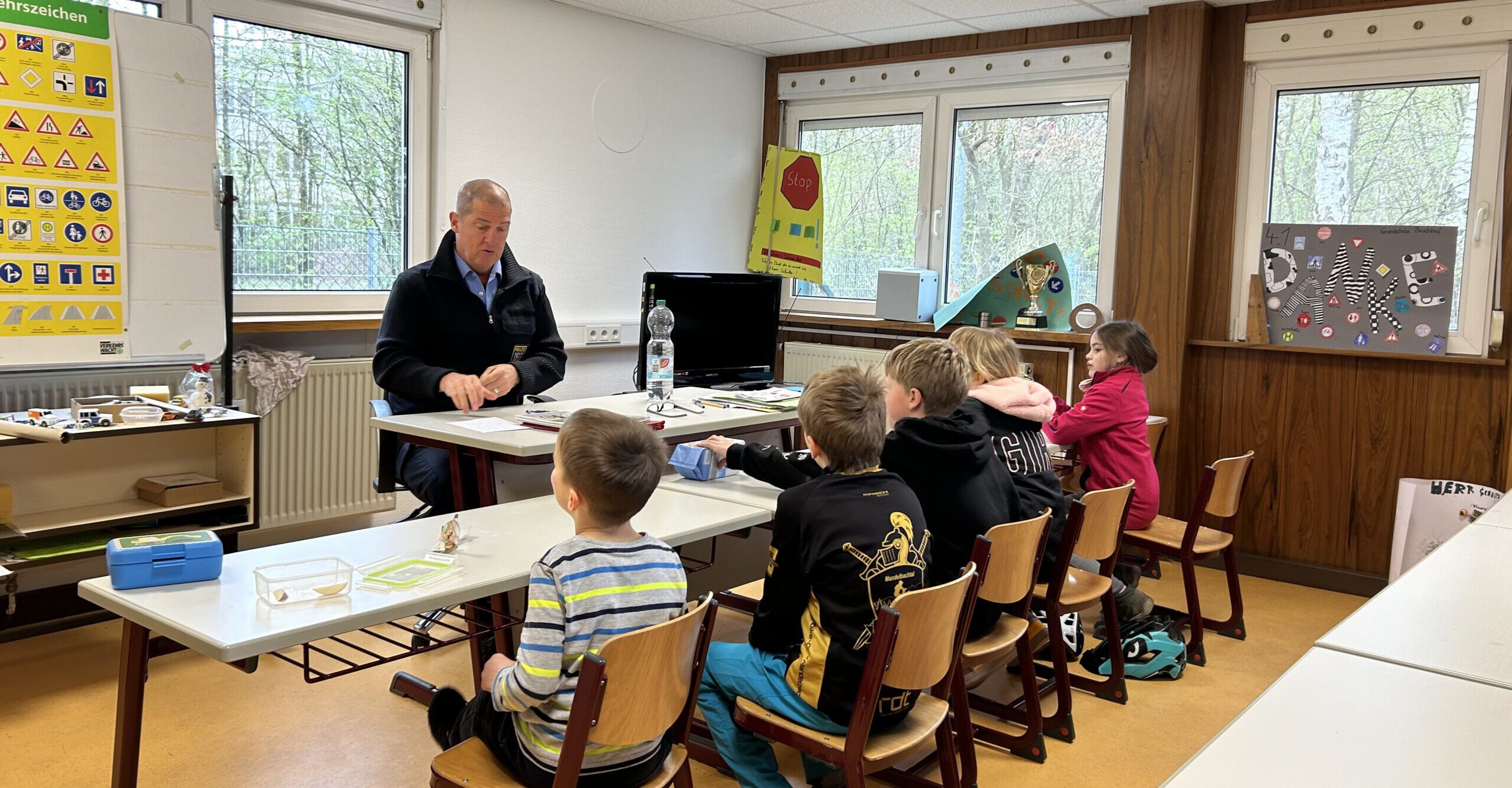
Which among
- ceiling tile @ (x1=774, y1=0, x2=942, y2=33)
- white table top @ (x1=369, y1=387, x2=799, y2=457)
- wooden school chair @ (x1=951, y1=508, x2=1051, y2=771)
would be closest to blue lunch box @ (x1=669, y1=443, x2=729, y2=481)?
white table top @ (x1=369, y1=387, x2=799, y2=457)

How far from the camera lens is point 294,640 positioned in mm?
1730

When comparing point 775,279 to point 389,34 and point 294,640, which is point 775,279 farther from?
point 294,640

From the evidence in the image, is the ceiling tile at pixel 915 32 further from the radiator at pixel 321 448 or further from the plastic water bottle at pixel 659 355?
the radiator at pixel 321 448

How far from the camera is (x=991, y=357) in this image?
3293 mm

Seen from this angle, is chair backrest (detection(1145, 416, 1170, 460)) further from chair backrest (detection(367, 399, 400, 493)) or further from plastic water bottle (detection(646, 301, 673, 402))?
chair backrest (detection(367, 399, 400, 493))


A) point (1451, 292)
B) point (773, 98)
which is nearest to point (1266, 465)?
point (1451, 292)

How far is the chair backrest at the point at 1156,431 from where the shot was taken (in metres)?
4.88

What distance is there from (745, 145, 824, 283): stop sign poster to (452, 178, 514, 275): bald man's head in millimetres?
2844

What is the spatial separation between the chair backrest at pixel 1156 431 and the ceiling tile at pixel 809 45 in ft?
8.55

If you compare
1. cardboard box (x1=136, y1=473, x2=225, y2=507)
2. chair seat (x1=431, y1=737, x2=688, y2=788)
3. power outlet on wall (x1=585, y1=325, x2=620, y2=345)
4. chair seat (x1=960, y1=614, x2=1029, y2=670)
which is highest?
power outlet on wall (x1=585, y1=325, x2=620, y2=345)

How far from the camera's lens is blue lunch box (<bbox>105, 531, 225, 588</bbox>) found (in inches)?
74.0

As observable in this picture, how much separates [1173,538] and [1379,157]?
7.02ft

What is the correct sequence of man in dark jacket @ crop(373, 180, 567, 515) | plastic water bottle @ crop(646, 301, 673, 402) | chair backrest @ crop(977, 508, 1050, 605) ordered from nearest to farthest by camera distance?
chair backrest @ crop(977, 508, 1050, 605) < man in dark jacket @ crop(373, 180, 567, 515) < plastic water bottle @ crop(646, 301, 673, 402)

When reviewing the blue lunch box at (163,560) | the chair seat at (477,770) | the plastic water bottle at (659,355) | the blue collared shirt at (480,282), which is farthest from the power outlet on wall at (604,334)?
the chair seat at (477,770)
